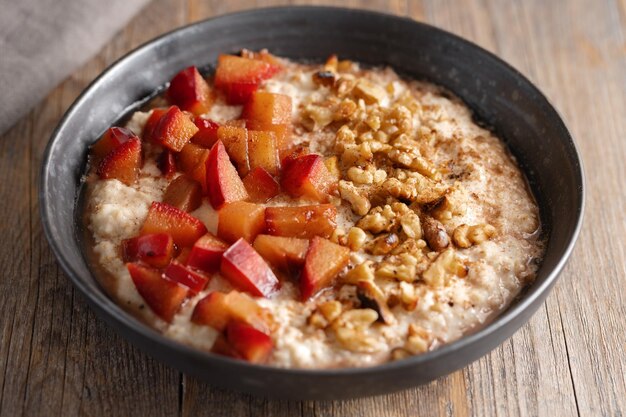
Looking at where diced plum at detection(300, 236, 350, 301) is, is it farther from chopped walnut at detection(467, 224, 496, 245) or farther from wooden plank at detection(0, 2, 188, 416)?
wooden plank at detection(0, 2, 188, 416)

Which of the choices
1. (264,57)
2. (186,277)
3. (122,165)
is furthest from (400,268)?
(264,57)

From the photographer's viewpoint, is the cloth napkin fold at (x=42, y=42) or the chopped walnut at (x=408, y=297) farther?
the cloth napkin fold at (x=42, y=42)

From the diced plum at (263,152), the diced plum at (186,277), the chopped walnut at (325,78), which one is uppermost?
the chopped walnut at (325,78)

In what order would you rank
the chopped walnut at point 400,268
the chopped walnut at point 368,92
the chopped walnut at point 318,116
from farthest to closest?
the chopped walnut at point 368,92 < the chopped walnut at point 318,116 < the chopped walnut at point 400,268

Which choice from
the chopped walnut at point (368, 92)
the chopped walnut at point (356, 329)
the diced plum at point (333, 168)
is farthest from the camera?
the chopped walnut at point (368, 92)

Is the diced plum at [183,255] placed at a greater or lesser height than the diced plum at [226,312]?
lesser

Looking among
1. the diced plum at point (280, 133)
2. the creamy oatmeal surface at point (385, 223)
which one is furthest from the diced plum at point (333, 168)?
the diced plum at point (280, 133)

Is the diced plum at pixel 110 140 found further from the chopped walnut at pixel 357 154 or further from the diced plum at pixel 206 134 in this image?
the chopped walnut at pixel 357 154
